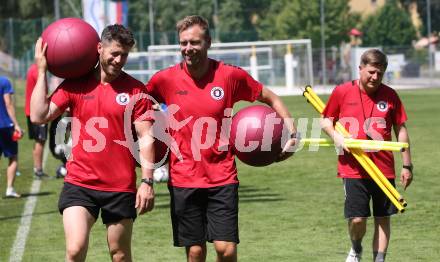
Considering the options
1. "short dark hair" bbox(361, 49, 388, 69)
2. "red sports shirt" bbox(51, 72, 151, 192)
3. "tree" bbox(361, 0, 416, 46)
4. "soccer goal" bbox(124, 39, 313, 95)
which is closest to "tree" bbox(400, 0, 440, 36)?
"tree" bbox(361, 0, 416, 46)

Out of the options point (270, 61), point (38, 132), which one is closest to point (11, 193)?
point (38, 132)

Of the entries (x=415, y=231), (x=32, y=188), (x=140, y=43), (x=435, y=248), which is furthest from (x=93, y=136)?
(x=140, y=43)

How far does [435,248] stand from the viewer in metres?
10.1

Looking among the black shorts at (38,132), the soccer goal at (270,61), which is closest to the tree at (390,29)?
the soccer goal at (270,61)

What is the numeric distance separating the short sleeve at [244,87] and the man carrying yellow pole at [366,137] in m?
1.38

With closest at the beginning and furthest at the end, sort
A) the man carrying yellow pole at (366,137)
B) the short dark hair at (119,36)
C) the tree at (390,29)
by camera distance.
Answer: the short dark hair at (119,36) < the man carrying yellow pole at (366,137) < the tree at (390,29)

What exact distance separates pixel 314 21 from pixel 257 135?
69.1 metres

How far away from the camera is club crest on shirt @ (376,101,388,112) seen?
29.3 feet

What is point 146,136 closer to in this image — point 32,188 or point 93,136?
point 93,136

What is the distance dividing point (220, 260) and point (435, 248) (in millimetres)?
3396

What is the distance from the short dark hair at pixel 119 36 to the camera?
7066 millimetres

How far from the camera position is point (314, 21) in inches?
2987

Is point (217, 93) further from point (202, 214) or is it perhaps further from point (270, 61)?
point (270, 61)

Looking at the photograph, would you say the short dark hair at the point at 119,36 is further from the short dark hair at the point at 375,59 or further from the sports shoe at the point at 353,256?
the sports shoe at the point at 353,256
